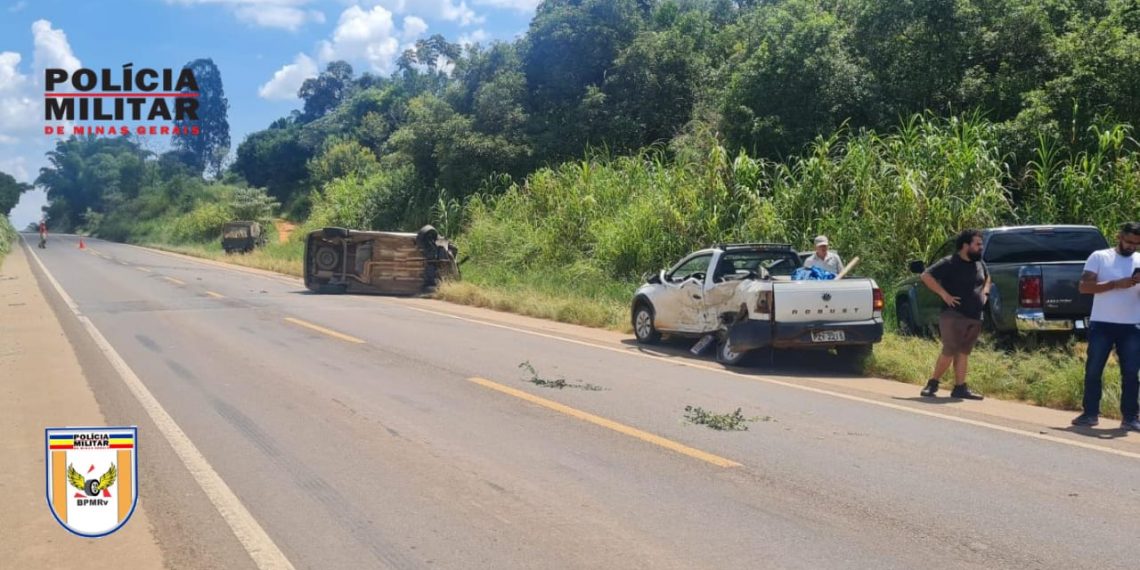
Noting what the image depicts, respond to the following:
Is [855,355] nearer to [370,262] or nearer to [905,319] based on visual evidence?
[905,319]

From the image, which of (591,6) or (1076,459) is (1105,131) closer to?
(1076,459)

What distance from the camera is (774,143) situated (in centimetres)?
2072

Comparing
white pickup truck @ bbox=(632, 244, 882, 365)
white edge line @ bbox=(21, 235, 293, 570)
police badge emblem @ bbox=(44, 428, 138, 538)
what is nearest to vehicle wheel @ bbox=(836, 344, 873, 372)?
white pickup truck @ bbox=(632, 244, 882, 365)

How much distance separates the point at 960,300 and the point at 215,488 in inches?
276

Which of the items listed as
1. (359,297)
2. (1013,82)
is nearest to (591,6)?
(359,297)

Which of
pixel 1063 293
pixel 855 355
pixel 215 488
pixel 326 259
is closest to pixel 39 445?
pixel 215 488

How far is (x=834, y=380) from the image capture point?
10375 millimetres

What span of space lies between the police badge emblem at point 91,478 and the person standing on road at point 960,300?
7299mm

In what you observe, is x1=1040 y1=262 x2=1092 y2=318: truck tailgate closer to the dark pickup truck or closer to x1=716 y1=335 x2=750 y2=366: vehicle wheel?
the dark pickup truck

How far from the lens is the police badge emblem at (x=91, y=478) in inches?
183

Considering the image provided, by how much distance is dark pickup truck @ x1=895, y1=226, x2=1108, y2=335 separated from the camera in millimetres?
10148

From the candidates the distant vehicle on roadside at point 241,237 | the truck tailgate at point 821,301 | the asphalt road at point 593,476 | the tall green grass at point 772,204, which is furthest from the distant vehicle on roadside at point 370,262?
the distant vehicle on roadside at point 241,237

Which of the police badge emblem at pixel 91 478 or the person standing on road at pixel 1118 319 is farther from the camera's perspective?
the person standing on road at pixel 1118 319

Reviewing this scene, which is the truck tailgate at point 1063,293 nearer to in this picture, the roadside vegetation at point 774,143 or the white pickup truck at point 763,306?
the roadside vegetation at point 774,143
